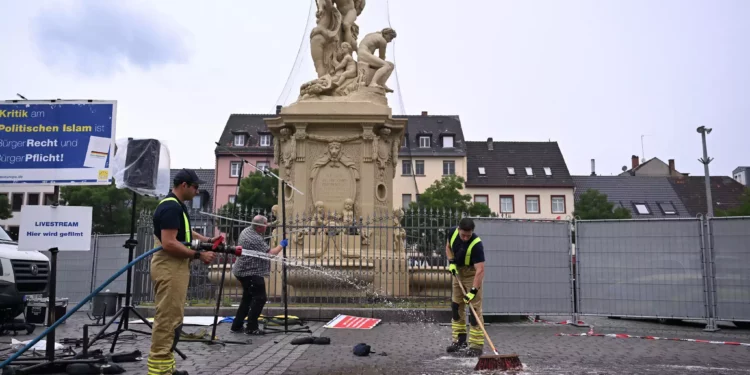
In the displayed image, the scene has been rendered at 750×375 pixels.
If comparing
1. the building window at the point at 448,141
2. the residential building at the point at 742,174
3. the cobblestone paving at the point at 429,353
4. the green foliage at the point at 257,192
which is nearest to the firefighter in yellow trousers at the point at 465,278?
the cobblestone paving at the point at 429,353

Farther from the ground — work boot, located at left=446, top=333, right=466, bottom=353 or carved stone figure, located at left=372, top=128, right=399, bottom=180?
carved stone figure, located at left=372, top=128, right=399, bottom=180

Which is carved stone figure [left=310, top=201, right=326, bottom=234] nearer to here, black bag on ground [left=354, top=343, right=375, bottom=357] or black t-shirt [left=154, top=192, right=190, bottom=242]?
black bag on ground [left=354, top=343, right=375, bottom=357]

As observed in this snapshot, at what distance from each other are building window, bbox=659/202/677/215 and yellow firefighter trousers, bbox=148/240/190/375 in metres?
66.9

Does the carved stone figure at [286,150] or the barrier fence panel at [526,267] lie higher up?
the carved stone figure at [286,150]

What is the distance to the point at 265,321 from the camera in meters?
11.0

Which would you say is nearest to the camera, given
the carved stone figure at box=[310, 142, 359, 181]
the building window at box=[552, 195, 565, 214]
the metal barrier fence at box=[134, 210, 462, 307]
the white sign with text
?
the white sign with text

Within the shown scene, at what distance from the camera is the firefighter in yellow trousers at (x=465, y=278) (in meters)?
8.36

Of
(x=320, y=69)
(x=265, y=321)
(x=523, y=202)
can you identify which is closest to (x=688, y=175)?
(x=523, y=202)

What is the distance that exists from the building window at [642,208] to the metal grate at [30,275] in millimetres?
62865

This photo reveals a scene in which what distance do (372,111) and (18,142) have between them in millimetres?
8910

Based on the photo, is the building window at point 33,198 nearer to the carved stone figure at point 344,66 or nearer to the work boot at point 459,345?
the carved stone figure at point 344,66

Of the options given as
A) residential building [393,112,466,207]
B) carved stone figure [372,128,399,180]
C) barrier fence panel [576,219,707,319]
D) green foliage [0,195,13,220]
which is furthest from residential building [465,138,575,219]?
barrier fence panel [576,219,707,319]

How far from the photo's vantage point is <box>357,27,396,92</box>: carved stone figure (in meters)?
16.5

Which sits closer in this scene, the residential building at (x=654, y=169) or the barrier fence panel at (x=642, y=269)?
the barrier fence panel at (x=642, y=269)
